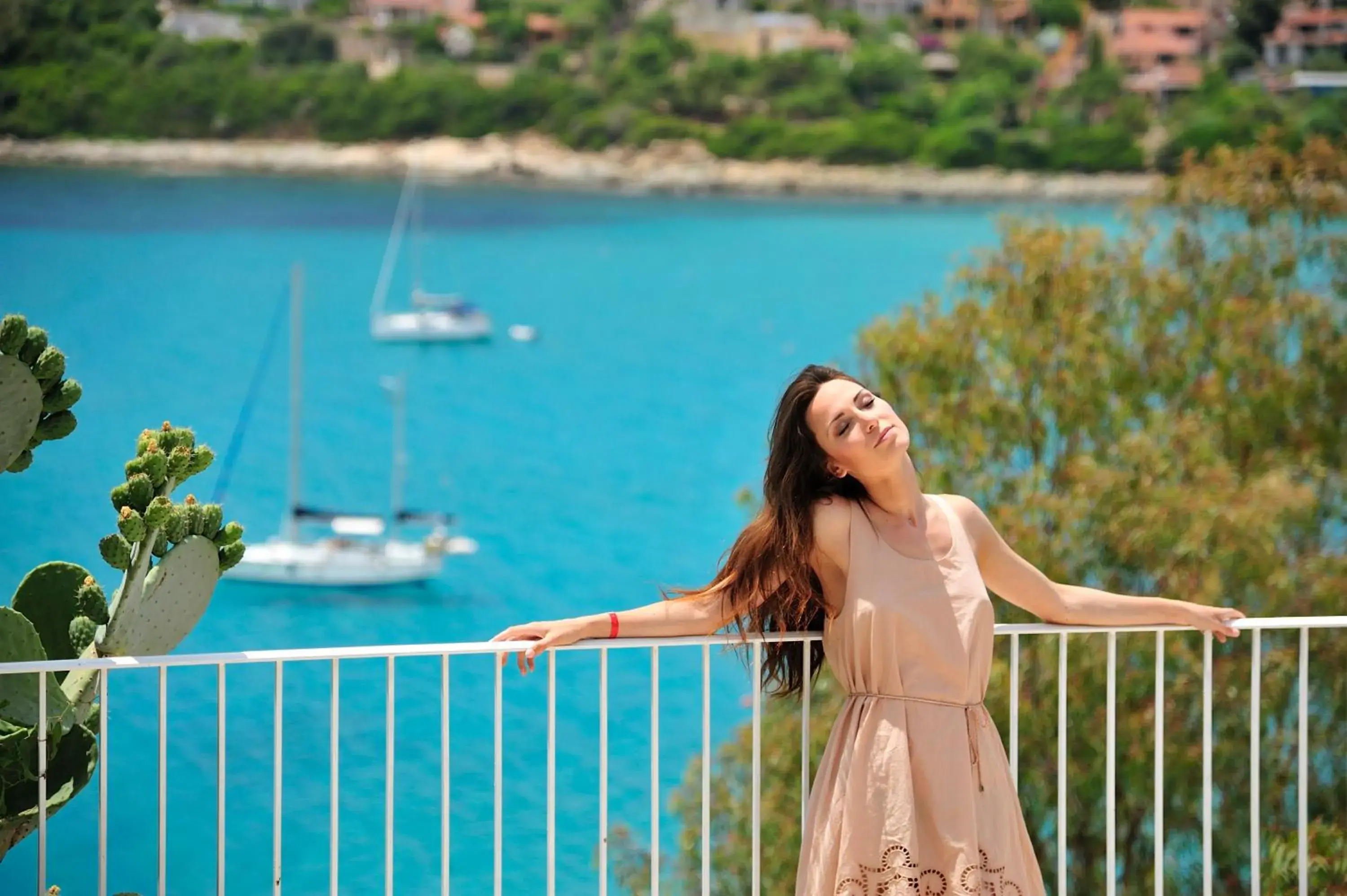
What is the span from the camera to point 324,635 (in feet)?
62.6

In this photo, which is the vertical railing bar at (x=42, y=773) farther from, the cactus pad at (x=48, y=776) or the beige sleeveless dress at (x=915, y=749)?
the beige sleeveless dress at (x=915, y=749)

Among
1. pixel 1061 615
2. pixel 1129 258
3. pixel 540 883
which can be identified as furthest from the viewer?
pixel 540 883

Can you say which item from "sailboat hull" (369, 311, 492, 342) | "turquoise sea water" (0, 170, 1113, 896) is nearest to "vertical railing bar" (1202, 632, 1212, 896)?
"turquoise sea water" (0, 170, 1113, 896)

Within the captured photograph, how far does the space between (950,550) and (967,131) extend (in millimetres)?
16959

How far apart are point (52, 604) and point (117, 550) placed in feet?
1.20

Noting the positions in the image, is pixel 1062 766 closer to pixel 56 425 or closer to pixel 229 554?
pixel 229 554

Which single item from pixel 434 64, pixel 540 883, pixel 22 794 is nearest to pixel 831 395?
pixel 22 794

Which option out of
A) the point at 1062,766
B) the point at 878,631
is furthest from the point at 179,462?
the point at 1062,766

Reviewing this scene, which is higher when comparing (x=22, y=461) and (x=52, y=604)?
(x=22, y=461)

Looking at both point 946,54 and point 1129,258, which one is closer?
point 1129,258

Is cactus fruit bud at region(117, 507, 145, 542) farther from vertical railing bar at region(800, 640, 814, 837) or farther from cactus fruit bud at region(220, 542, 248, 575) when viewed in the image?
vertical railing bar at region(800, 640, 814, 837)

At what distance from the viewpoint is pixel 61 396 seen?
8.52 feet

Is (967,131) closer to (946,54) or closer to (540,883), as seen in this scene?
(946,54)

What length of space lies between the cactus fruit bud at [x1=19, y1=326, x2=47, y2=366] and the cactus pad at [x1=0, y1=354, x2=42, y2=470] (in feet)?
0.05
